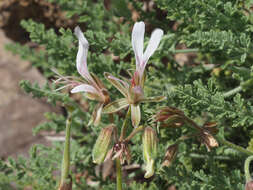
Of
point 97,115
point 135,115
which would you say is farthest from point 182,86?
point 97,115

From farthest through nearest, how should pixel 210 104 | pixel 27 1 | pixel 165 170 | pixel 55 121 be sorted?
pixel 27 1 → pixel 55 121 → pixel 165 170 → pixel 210 104

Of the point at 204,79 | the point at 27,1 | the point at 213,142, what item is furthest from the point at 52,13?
the point at 213,142

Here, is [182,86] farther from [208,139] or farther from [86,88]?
[86,88]

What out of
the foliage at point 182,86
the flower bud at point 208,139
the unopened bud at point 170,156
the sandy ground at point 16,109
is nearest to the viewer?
the flower bud at point 208,139

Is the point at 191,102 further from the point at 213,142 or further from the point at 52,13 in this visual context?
the point at 52,13

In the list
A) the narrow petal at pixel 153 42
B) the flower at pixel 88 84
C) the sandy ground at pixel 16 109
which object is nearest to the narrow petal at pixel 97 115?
the flower at pixel 88 84

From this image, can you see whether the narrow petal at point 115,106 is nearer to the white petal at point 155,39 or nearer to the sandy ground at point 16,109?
the white petal at point 155,39

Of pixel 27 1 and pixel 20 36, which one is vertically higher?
pixel 27 1
